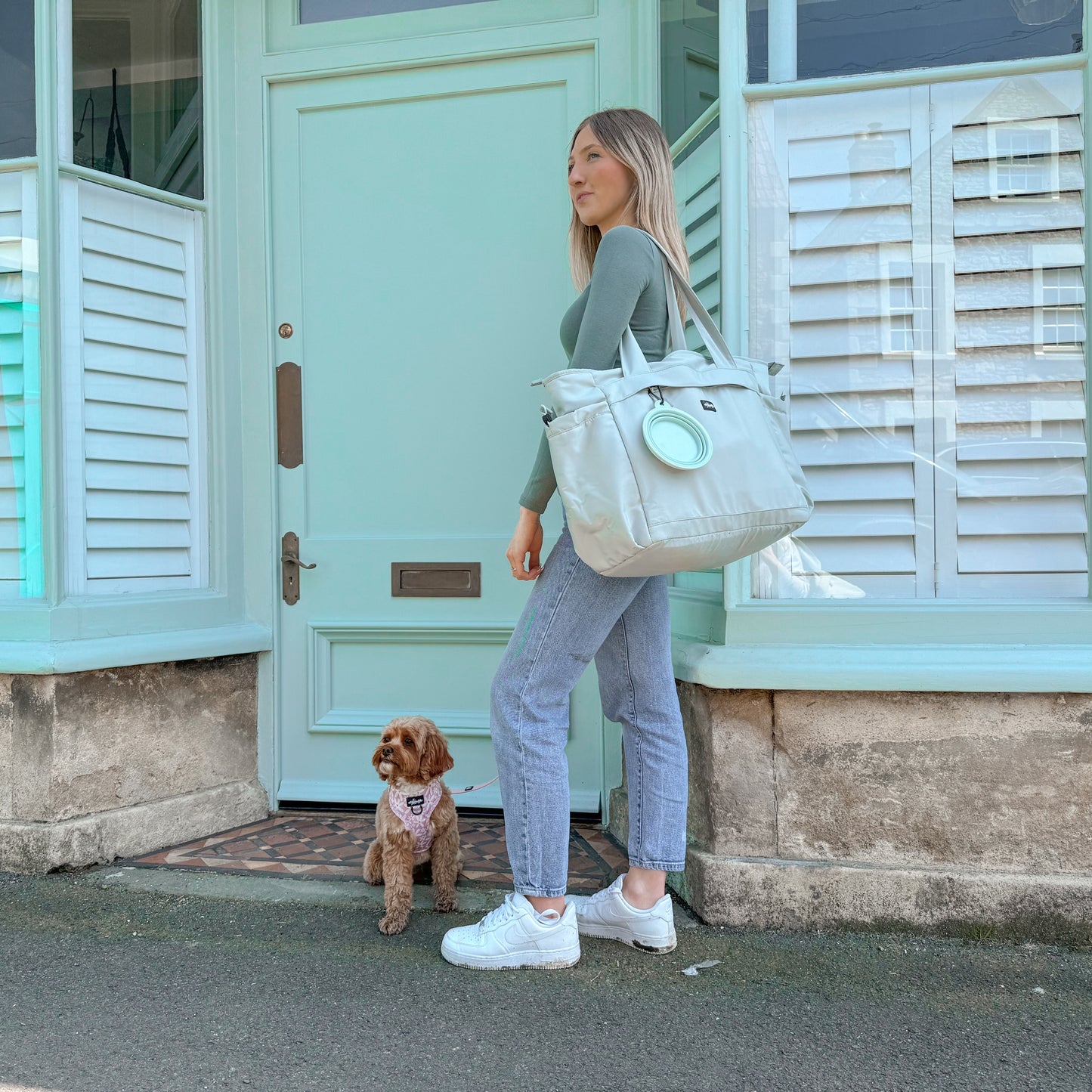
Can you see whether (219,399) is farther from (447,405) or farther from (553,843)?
(553,843)

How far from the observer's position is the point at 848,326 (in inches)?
115

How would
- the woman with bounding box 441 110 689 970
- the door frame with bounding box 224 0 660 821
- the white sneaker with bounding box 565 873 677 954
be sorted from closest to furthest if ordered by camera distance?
the woman with bounding box 441 110 689 970 < the white sneaker with bounding box 565 873 677 954 < the door frame with bounding box 224 0 660 821

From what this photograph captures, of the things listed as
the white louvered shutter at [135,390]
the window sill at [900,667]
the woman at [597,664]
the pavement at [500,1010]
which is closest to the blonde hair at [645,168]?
the woman at [597,664]

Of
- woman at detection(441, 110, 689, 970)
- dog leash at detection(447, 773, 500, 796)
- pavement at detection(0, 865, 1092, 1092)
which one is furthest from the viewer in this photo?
dog leash at detection(447, 773, 500, 796)

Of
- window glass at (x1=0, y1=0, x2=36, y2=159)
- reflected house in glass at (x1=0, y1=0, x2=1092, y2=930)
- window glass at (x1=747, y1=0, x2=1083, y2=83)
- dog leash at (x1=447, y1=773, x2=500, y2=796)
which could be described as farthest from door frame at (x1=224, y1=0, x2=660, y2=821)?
window glass at (x1=747, y1=0, x2=1083, y2=83)

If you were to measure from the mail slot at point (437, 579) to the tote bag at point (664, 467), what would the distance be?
60.2 inches

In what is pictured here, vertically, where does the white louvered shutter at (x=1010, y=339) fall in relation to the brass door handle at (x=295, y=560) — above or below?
above

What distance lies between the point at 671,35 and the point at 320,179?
1385mm

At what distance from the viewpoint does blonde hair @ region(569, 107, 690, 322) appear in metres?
2.44

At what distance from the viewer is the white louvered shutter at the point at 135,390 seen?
3463mm

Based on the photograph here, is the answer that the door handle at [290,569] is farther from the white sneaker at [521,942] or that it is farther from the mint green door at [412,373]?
the white sneaker at [521,942]

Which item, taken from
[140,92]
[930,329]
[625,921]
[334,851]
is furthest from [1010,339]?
[140,92]

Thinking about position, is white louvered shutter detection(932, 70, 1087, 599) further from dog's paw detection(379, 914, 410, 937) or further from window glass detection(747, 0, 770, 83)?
dog's paw detection(379, 914, 410, 937)

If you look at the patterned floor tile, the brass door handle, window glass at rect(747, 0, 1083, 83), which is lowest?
the patterned floor tile
